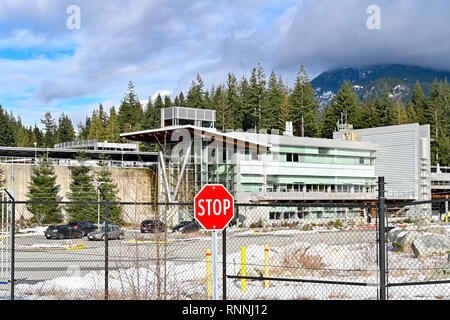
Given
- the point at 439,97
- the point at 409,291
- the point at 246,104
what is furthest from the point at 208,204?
the point at 439,97

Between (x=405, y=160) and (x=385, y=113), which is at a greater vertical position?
(x=385, y=113)

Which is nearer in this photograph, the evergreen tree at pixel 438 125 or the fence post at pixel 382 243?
the fence post at pixel 382 243

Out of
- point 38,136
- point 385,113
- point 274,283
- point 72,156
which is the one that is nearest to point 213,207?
Answer: point 274,283

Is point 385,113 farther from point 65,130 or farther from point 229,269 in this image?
point 229,269

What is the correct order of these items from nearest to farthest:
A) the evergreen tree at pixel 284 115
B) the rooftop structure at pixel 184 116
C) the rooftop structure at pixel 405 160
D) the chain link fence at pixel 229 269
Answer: the chain link fence at pixel 229 269, the rooftop structure at pixel 184 116, the rooftop structure at pixel 405 160, the evergreen tree at pixel 284 115

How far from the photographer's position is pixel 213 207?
8961mm

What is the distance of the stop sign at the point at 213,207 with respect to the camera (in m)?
8.87

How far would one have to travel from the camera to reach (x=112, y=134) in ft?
403

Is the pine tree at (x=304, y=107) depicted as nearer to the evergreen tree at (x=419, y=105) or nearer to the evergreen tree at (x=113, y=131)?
the evergreen tree at (x=419, y=105)

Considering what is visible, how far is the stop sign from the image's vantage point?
8.87m

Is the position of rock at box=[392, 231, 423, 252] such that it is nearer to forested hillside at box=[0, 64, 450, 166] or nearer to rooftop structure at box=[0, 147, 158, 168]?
rooftop structure at box=[0, 147, 158, 168]

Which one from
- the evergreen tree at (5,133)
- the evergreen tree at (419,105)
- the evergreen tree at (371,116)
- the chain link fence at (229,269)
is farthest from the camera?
the evergreen tree at (5,133)

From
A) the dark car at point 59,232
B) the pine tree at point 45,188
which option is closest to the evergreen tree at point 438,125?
the pine tree at point 45,188

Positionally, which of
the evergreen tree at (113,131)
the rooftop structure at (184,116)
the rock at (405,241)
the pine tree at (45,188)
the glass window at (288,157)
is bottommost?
the rock at (405,241)
